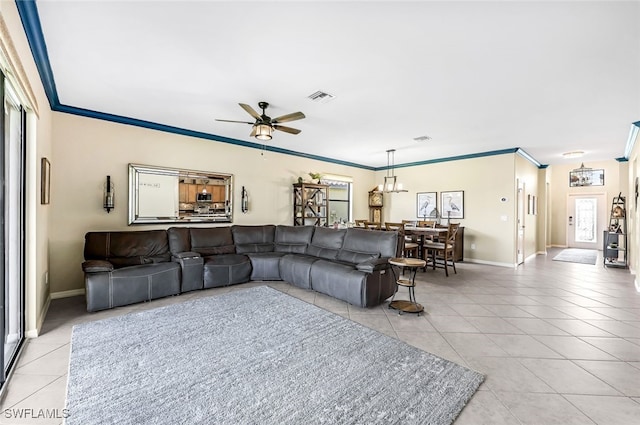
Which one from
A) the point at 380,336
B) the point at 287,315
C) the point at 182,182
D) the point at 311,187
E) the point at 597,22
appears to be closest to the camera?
the point at 597,22

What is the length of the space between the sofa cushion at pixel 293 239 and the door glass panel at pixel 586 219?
9.58m

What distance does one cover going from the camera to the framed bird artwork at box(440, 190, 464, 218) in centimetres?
723

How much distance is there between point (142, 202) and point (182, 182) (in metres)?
0.72

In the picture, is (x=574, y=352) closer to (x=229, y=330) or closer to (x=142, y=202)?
(x=229, y=330)

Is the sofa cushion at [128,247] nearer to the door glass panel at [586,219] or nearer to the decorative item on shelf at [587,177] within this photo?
the decorative item on shelf at [587,177]

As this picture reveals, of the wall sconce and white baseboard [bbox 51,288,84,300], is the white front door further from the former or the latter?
white baseboard [bbox 51,288,84,300]

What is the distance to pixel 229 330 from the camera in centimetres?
290

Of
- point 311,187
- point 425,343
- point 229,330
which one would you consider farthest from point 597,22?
point 311,187

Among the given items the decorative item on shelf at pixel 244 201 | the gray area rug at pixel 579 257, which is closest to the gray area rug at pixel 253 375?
the decorative item on shelf at pixel 244 201

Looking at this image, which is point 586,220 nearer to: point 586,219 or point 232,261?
point 586,219

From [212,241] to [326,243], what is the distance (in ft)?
6.45

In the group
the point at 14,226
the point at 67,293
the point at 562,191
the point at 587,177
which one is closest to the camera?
the point at 14,226

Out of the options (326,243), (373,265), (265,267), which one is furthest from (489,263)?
(265,267)

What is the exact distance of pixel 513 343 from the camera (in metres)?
2.73
